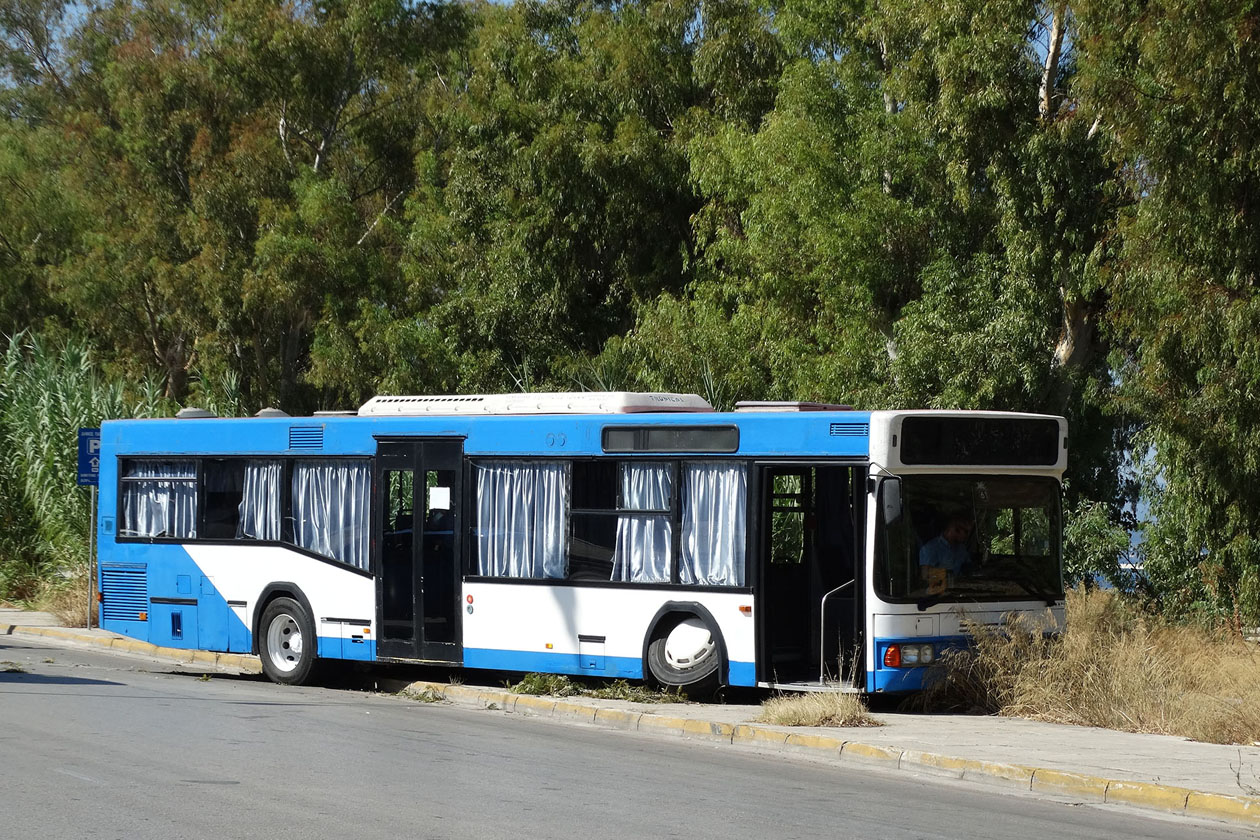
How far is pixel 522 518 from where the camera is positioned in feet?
51.9

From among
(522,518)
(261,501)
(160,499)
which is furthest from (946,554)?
(160,499)

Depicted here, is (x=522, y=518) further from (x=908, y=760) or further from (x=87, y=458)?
(x=87, y=458)

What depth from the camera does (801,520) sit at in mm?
14789

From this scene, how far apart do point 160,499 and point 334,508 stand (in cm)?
281

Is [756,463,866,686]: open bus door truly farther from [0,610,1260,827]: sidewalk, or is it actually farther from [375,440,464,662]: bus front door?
[375,440,464,662]: bus front door

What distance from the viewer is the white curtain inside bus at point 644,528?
1486 cm

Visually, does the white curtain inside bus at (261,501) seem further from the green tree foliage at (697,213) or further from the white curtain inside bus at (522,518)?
the green tree foliage at (697,213)

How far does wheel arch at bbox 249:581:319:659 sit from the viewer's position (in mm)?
17234

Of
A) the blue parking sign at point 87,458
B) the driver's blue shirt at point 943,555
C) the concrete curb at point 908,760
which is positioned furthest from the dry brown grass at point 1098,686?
the blue parking sign at point 87,458

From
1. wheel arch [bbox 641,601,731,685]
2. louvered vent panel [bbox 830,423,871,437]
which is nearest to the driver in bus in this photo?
louvered vent panel [bbox 830,423,871,437]

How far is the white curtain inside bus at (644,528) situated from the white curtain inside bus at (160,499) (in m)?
5.71

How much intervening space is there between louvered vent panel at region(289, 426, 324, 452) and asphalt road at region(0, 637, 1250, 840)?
3.43 m

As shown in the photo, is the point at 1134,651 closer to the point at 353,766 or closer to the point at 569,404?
the point at 569,404

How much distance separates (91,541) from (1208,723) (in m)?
16.9
